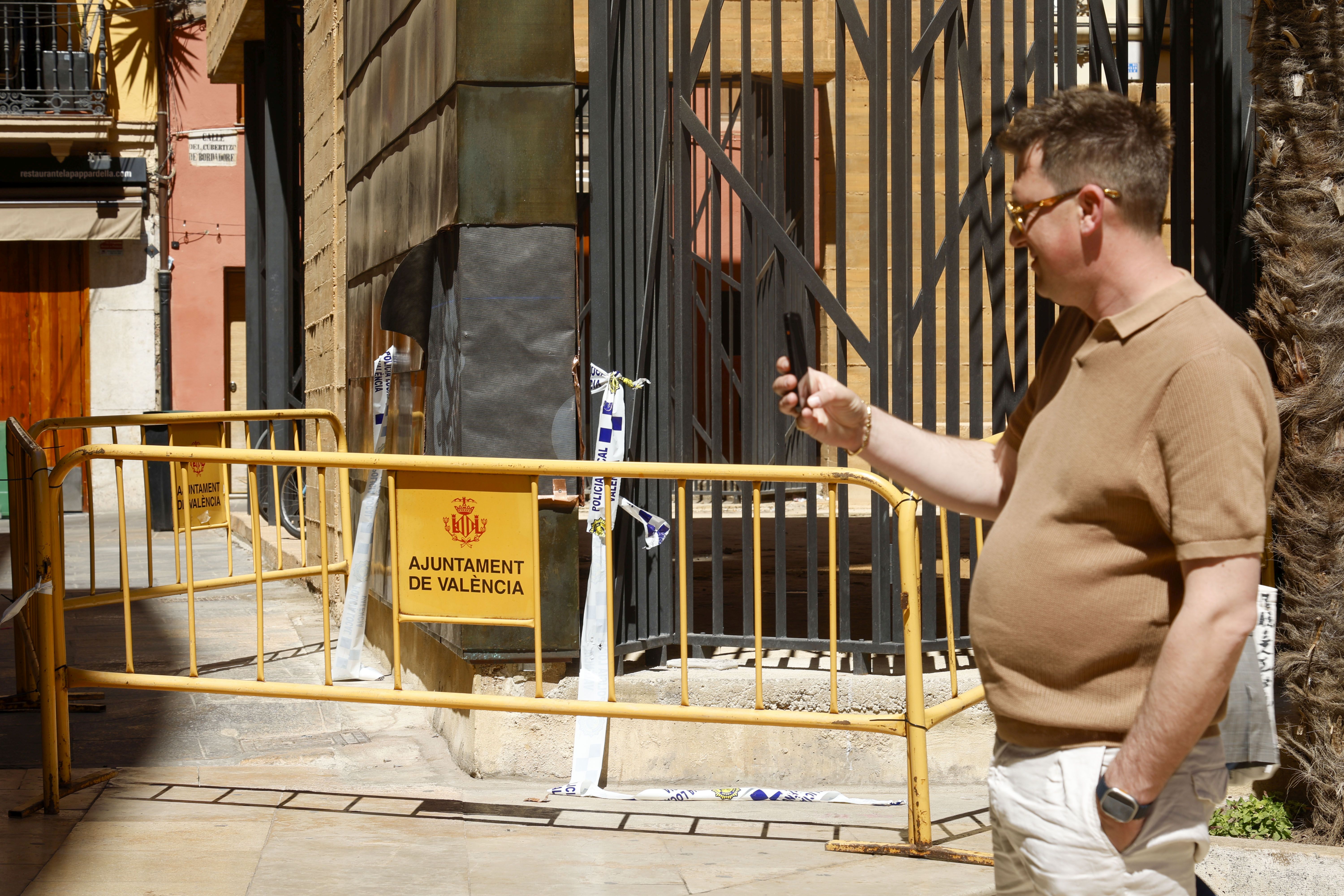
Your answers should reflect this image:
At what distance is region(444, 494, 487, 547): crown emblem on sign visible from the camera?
191 inches

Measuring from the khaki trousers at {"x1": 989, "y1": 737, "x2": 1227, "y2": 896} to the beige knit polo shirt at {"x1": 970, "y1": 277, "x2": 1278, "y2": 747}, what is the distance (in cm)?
4

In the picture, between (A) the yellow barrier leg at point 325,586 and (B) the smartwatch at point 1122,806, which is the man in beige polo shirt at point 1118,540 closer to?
(B) the smartwatch at point 1122,806

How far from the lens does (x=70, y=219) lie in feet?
58.2

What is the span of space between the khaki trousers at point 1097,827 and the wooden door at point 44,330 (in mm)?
17688

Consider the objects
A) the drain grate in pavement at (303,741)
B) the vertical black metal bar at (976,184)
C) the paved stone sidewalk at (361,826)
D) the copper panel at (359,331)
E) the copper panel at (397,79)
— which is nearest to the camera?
the paved stone sidewalk at (361,826)

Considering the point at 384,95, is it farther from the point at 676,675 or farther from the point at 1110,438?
the point at 1110,438

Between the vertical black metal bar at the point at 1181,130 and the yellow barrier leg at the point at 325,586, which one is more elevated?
the vertical black metal bar at the point at 1181,130

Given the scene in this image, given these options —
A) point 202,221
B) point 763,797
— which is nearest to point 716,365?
point 763,797

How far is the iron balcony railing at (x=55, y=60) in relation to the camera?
18.2m

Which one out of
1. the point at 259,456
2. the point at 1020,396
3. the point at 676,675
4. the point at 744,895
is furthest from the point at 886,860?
the point at 259,456

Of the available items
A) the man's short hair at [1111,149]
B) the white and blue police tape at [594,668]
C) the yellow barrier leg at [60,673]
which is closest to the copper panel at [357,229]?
the white and blue police tape at [594,668]

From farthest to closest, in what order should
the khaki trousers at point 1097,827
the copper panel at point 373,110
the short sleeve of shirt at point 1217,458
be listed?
the copper panel at point 373,110 → the khaki trousers at point 1097,827 → the short sleeve of shirt at point 1217,458

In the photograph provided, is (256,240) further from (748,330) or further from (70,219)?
(748,330)

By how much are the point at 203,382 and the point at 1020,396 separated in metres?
15.6
